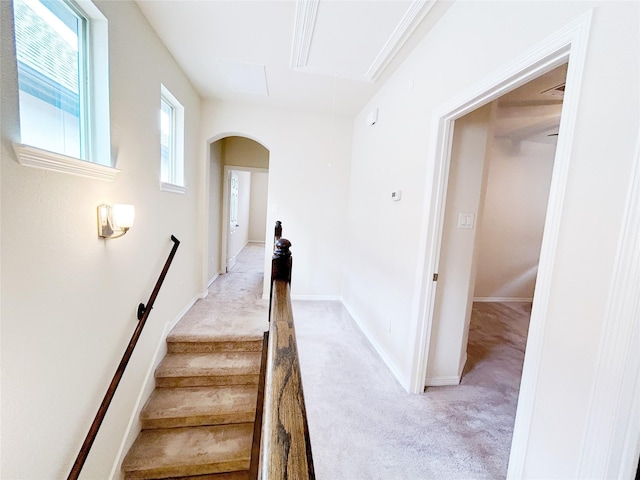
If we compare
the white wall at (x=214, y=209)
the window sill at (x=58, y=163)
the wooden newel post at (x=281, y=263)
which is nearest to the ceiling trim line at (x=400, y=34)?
the wooden newel post at (x=281, y=263)

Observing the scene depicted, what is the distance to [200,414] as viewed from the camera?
2174 mm

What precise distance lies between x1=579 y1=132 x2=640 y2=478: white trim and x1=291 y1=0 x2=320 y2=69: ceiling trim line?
1.86 meters

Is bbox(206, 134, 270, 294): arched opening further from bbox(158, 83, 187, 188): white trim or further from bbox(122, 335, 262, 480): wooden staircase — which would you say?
bbox(122, 335, 262, 480): wooden staircase

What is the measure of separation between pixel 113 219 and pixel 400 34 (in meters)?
2.32

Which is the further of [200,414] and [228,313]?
[228,313]

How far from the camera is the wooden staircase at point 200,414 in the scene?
6.38 feet

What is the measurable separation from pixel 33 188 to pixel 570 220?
83.2 inches

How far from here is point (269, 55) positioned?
7.61 feet

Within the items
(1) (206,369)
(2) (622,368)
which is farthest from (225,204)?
(2) (622,368)

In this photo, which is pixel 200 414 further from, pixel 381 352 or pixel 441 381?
pixel 441 381

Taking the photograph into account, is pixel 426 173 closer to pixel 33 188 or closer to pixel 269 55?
pixel 269 55

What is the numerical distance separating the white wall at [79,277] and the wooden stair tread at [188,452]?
0.23 m

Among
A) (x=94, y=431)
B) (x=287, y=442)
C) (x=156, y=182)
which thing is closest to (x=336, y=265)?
(x=156, y=182)

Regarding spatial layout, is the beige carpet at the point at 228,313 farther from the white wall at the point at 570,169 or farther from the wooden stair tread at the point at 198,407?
the white wall at the point at 570,169
